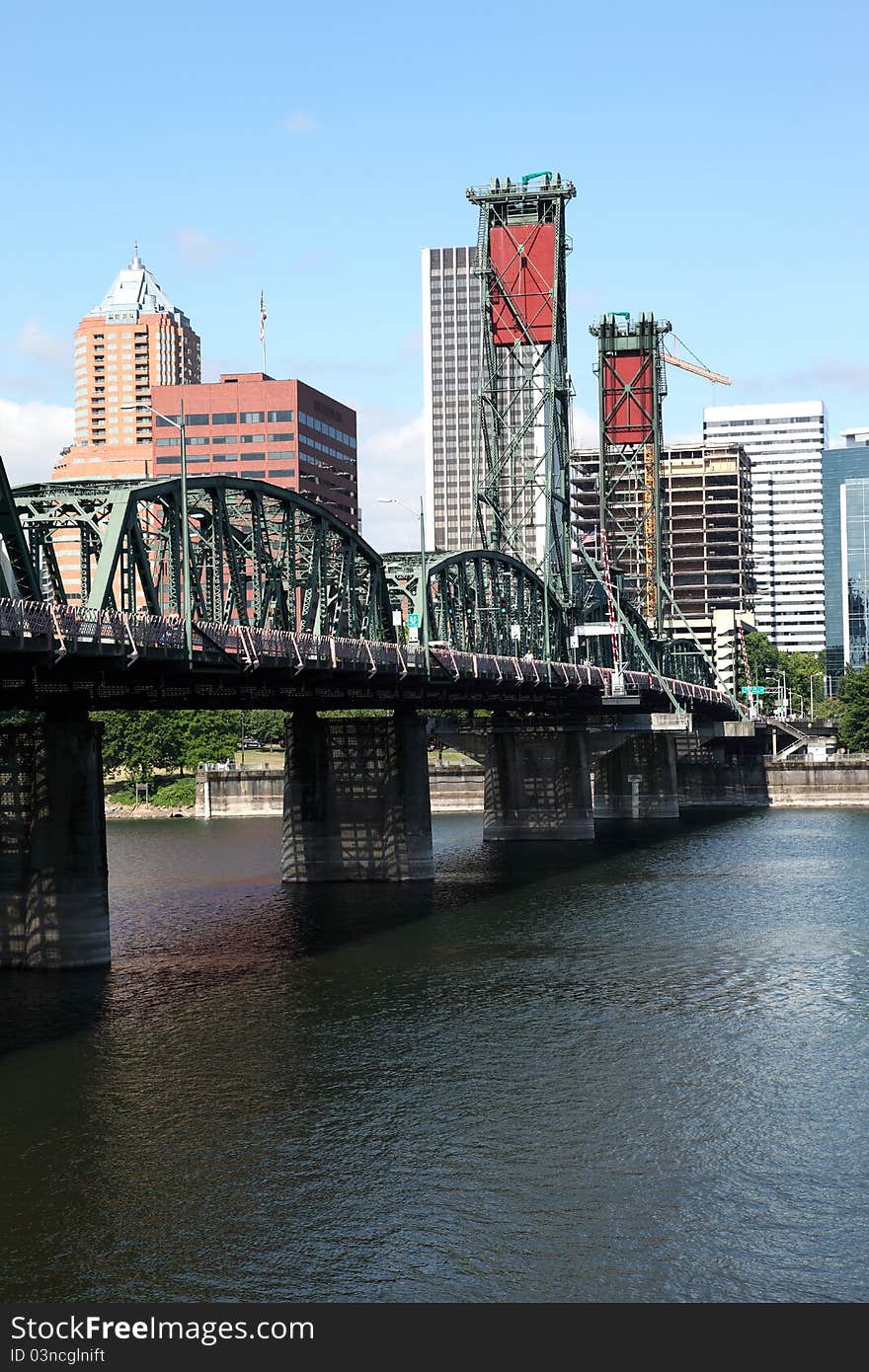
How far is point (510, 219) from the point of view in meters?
154

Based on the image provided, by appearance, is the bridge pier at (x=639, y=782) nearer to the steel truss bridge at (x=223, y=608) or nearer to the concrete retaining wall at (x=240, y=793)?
the concrete retaining wall at (x=240, y=793)

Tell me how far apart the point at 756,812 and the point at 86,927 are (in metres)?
110

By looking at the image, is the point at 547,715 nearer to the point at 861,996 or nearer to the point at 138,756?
the point at 138,756

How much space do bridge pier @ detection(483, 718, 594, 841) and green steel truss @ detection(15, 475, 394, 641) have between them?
3105 cm

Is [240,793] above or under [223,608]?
under

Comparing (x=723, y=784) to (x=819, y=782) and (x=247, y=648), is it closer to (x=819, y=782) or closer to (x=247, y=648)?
(x=819, y=782)

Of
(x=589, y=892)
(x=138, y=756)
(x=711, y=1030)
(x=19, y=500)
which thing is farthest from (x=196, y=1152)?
(x=138, y=756)

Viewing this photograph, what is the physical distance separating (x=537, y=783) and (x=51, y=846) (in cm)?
7155

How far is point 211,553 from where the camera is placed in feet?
260

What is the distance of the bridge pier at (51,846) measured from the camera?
66812mm

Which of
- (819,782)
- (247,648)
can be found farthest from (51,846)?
(819,782)

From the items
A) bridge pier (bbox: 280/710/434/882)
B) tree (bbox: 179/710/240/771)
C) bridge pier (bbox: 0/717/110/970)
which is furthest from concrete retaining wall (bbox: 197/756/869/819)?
bridge pier (bbox: 0/717/110/970)

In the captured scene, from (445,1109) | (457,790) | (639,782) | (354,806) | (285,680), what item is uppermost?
(285,680)

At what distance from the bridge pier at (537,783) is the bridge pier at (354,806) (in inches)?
1293
